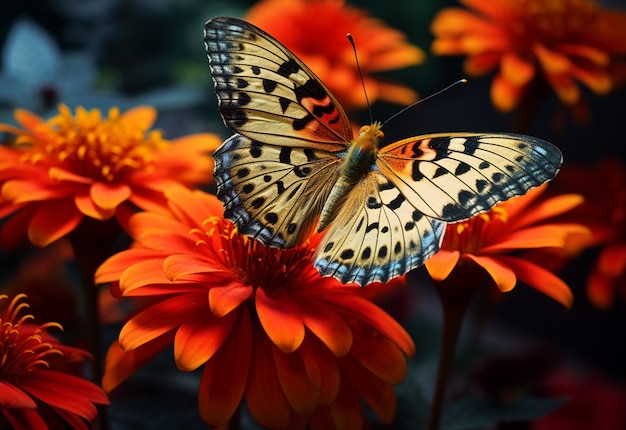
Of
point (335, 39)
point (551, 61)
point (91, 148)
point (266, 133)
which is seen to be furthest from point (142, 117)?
point (551, 61)

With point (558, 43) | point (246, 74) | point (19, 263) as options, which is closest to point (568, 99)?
point (558, 43)

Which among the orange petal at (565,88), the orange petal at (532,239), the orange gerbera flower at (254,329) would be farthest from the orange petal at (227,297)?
the orange petal at (565,88)

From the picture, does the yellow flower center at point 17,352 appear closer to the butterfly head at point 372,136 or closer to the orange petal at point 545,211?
the butterfly head at point 372,136

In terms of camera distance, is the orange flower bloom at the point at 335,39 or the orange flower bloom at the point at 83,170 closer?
the orange flower bloom at the point at 83,170

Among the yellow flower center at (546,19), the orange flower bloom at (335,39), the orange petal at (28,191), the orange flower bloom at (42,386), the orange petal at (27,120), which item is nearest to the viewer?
the orange flower bloom at (42,386)

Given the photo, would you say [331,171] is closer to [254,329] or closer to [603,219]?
[254,329]

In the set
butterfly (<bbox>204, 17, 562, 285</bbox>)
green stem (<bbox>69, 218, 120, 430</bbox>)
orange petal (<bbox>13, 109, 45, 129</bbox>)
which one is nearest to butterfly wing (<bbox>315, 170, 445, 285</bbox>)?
butterfly (<bbox>204, 17, 562, 285</bbox>)
